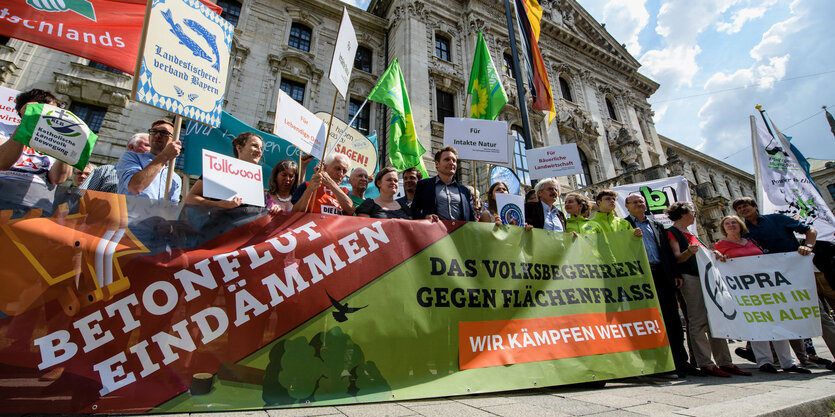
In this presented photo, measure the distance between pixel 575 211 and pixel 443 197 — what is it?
1749mm

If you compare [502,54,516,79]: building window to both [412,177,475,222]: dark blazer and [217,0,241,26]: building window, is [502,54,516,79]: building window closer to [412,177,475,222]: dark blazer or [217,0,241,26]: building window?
[217,0,241,26]: building window

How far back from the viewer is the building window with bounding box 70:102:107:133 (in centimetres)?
1020

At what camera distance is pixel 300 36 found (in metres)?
14.9

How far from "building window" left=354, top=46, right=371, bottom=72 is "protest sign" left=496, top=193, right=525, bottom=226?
1384 centimetres

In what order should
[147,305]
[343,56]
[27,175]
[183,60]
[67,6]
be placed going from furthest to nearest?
[343,56] → [67,6] → [183,60] → [27,175] → [147,305]

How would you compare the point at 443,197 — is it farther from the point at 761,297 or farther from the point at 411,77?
the point at 411,77

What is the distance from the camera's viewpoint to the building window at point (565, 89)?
20.0 meters

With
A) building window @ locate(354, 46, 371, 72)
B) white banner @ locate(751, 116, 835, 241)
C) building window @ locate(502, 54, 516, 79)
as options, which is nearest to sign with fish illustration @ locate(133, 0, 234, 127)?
white banner @ locate(751, 116, 835, 241)

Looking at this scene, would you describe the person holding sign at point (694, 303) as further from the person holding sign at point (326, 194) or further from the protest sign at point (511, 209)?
the person holding sign at point (326, 194)

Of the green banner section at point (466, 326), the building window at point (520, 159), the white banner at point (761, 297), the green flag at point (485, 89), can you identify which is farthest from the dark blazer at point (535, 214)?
the building window at point (520, 159)

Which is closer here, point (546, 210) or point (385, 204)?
point (385, 204)

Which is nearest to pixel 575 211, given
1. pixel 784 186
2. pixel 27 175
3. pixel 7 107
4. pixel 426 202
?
pixel 426 202

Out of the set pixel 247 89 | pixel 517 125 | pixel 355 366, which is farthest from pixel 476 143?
pixel 517 125

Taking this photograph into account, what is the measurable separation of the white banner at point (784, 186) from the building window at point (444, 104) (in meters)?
10.7
